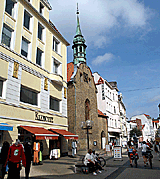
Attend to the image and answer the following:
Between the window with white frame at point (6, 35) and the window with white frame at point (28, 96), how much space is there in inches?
153

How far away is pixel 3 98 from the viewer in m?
13.1

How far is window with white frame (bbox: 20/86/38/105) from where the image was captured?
50.4 feet

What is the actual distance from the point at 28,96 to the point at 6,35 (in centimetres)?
542

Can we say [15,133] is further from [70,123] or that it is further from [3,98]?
[70,123]

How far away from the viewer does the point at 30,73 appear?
16453mm

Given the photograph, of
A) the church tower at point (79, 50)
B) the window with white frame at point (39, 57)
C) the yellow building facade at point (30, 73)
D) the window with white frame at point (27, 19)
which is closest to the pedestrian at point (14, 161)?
the yellow building facade at point (30, 73)

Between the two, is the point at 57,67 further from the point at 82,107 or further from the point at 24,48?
the point at 82,107

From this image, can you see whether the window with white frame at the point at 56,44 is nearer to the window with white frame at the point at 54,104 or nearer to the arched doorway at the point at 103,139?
the window with white frame at the point at 54,104

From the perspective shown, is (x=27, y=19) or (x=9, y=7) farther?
(x=27, y=19)

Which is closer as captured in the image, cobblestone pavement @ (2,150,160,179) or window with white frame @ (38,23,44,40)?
cobblestone pavement @ (2,150,160,179)

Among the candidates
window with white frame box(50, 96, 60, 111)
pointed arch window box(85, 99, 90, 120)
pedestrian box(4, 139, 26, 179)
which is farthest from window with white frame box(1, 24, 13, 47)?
pointed arch window box(85, 99, 90, 120)

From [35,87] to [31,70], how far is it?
1.63 metres

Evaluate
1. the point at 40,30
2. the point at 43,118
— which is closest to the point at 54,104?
the point at 43,118

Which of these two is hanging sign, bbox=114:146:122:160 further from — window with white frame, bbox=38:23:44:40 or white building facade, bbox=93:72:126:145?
white building facade, bbox=93:72:126:145
